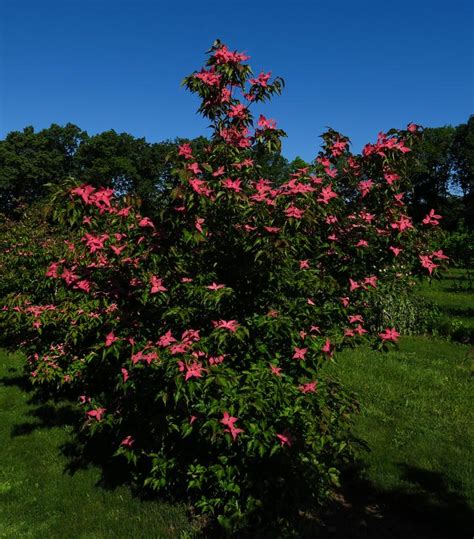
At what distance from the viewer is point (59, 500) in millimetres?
5344

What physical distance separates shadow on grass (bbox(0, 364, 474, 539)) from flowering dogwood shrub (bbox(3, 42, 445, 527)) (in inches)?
11.1

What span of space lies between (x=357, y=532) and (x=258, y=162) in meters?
3.99

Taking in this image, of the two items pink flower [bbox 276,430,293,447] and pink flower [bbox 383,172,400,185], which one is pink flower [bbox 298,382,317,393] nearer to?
pink flower [bbox 276,430,293,447]

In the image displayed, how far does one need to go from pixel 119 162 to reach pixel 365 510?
58.8 meters

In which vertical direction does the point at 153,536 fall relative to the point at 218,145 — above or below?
below

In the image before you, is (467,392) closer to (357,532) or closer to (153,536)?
(357,532)

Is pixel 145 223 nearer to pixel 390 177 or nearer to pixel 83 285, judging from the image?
pixel 83 285

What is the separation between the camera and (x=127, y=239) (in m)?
4.36

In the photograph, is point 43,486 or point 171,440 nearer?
point 171,440

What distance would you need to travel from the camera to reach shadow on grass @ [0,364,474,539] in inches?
185

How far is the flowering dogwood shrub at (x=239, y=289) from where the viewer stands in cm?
385

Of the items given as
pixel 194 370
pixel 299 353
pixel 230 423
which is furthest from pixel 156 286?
pixel 299 353

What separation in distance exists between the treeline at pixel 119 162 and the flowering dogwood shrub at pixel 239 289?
176ft

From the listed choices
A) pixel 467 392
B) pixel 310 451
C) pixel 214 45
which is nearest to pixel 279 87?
pixel 214 45
